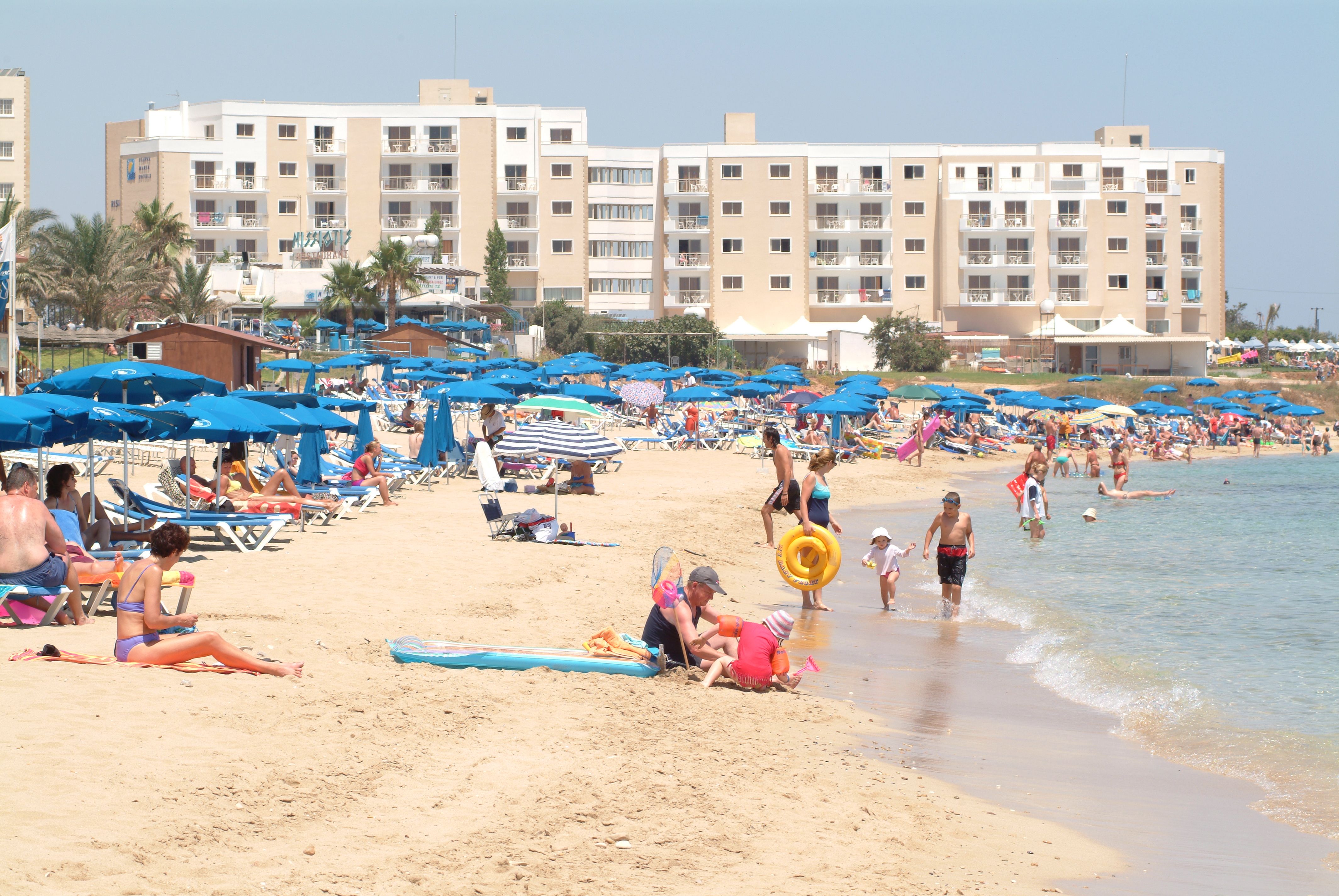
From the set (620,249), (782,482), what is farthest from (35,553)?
(620,249)

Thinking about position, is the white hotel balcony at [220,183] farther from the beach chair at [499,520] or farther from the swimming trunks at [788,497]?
the swimming trunks at [788,497]

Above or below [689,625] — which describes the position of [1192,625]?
below

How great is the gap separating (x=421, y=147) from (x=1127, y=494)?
51171mm

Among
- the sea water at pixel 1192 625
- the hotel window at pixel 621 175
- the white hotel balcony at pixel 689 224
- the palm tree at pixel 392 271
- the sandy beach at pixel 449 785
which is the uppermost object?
the hotel window at pixel 621 175

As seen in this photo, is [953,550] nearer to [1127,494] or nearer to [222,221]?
[1127,494]

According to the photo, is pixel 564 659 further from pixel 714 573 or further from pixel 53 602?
pixel 53 602

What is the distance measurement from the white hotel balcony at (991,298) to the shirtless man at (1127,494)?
44.8m

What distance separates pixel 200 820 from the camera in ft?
15.3

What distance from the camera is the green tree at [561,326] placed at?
61.9 m

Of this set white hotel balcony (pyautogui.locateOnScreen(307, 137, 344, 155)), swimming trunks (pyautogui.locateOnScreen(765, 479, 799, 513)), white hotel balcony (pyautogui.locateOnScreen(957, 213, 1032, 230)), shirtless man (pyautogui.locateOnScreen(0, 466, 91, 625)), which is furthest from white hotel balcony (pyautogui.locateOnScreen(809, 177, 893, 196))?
shirtless man (pyautogui.locateOnScreen(0, 466, 91, 625))

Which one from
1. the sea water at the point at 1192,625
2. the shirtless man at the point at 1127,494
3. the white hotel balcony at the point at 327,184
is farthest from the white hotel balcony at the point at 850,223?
the sea water at the point at 1192,625

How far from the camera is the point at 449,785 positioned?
5.43 meters

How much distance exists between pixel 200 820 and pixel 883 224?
69911 millimetres

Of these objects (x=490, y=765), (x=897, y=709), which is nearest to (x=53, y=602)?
(x=490, y=765)
